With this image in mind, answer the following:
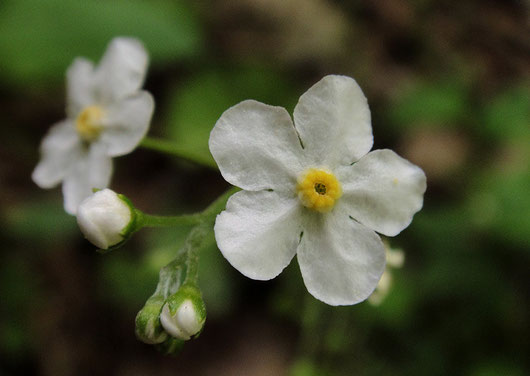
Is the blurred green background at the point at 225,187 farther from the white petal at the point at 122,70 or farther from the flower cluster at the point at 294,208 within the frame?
the flower cluster at the point at 294,208

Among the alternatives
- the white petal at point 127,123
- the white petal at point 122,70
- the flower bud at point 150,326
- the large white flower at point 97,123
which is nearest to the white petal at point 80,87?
the large white flower at point 97,123

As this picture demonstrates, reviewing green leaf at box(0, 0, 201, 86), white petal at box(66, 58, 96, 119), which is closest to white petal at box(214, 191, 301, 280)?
white petal at box(66, 58, 96, 119)

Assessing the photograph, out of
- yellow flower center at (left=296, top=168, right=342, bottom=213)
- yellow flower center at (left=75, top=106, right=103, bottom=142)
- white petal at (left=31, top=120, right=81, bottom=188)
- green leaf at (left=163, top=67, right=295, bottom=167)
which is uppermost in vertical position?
yellow flower center at (left=296, top=168, right=342, bottom=213)

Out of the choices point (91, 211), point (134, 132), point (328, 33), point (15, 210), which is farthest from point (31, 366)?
point (328, 33)

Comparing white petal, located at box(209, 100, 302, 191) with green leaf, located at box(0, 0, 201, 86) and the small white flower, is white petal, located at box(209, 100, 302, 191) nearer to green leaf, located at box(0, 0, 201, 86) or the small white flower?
the small white flower

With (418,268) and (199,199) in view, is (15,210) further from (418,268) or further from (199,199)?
(418,268)
